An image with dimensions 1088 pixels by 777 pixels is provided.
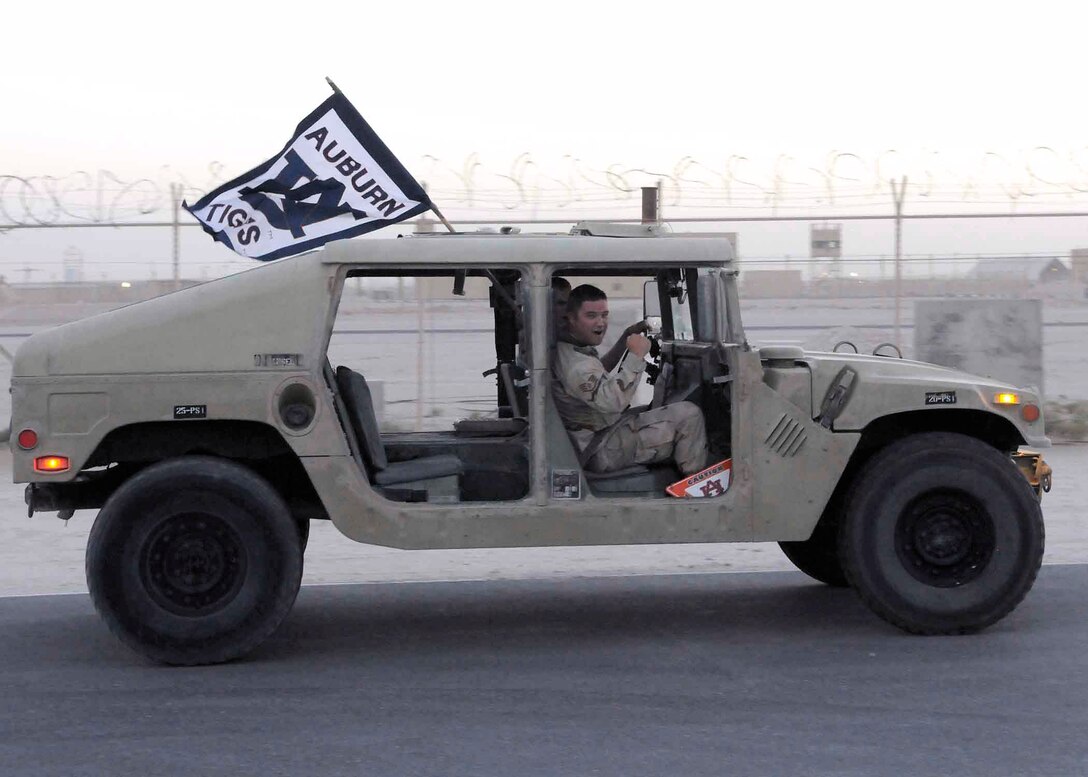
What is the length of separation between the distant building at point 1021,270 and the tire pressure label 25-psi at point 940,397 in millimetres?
7540

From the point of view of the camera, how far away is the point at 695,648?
6504 millimetres

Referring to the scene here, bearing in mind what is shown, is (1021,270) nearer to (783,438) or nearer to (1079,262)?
(1079,262)

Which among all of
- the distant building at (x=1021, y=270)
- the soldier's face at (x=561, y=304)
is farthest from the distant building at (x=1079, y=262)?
the soldier's face at (x=561, y=304)

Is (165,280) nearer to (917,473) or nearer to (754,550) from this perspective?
(754,550)

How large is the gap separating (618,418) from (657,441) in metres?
0.22

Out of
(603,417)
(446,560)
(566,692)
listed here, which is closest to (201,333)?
(603,417)

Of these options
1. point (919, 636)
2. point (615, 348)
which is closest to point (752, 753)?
point (919, 636)

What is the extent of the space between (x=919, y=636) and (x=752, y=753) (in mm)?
1967

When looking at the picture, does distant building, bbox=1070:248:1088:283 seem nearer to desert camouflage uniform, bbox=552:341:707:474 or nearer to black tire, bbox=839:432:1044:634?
black tire, bbox=839:432:1044:634

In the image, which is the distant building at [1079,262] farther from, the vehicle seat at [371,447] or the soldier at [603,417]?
the vehicle seat at [371,447]

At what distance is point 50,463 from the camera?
6148 mm

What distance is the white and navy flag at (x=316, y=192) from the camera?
24.8 feet

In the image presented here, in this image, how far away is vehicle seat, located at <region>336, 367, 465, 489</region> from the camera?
6.63 metres

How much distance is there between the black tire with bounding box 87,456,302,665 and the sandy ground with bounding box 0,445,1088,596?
1.98m
